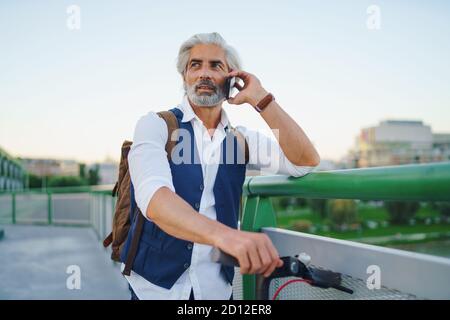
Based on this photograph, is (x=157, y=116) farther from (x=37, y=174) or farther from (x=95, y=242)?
(x=37, y=174)

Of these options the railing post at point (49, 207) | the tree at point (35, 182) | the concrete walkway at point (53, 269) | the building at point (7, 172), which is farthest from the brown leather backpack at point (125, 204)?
the tree at point (35, 182)

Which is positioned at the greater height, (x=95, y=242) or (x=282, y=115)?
(x=282, y=115)

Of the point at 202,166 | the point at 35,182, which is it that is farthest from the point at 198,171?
the point at 35,182

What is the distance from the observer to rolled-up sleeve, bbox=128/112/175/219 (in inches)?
51.9

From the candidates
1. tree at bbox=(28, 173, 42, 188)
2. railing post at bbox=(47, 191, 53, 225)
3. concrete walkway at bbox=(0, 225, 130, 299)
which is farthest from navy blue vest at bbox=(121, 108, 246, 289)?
tree at bbox=(28, 173, 42, 188)

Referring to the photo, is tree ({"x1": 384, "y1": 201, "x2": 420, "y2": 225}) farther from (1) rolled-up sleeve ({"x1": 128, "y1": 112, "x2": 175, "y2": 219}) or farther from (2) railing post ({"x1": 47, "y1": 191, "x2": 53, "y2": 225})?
(1) rolled-up sleeve ({"x1": 128, "y1": 112, "x2": 175, "y2": 219})

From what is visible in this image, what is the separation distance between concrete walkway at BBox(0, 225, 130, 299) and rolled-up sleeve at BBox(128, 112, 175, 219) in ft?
5.02

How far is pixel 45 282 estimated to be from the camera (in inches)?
156

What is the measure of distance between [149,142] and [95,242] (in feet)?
19.4

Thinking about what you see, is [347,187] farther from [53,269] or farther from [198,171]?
[53,269]

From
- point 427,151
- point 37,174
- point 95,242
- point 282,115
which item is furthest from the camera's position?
point 427,151

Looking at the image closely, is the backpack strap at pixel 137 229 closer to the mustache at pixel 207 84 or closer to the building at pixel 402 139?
the mustache at pixel 207 84

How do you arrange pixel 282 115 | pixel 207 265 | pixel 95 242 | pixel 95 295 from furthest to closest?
pixel 95 242 < pixel 95 295 < pixel 282 115 < pixel 207 265

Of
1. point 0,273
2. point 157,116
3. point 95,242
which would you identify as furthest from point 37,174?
point 157,116
